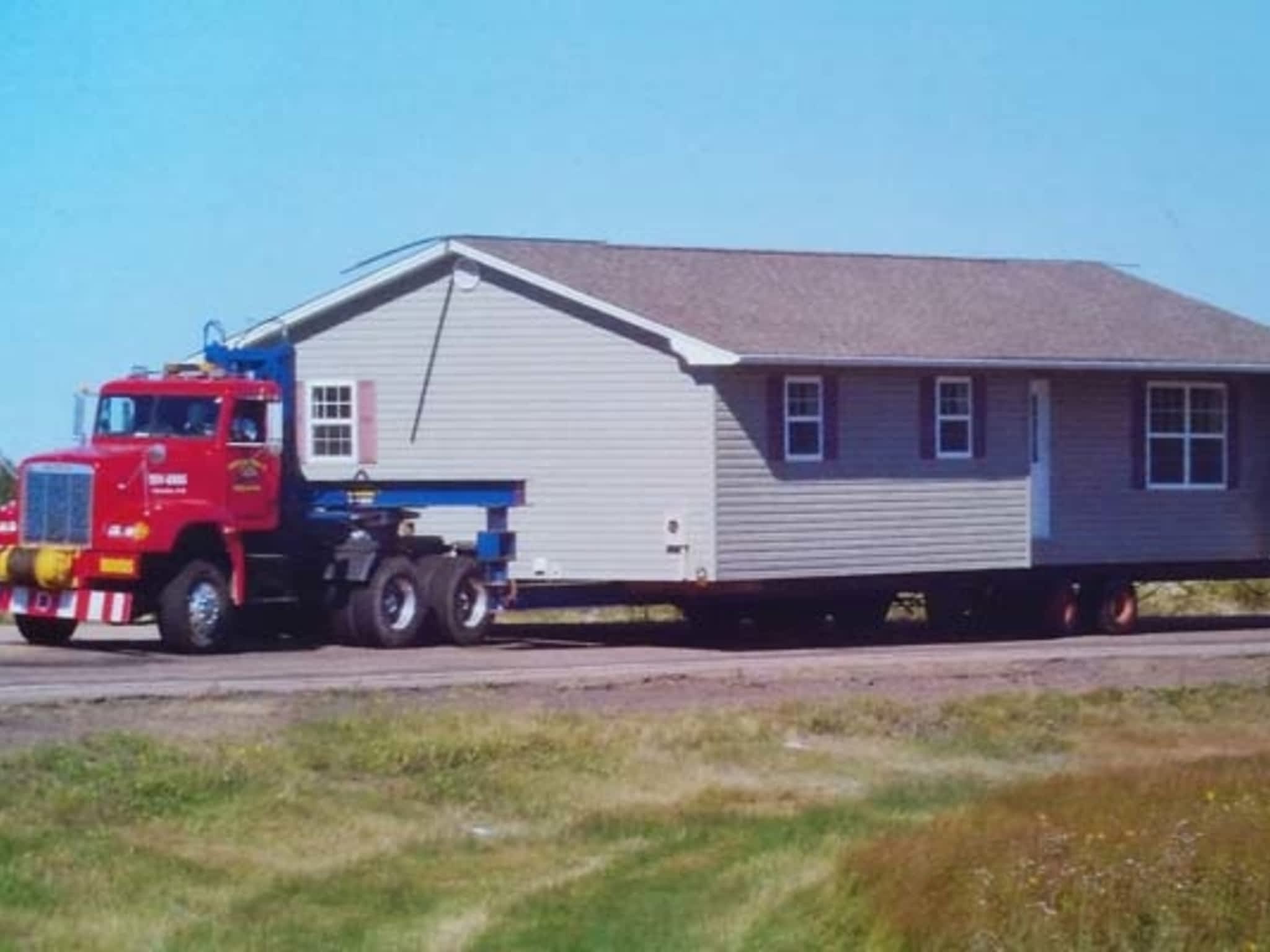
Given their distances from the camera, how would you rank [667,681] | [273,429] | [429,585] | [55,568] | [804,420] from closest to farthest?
[667,681] < [55,568] < [273,429] < [429,585] < [804,420]

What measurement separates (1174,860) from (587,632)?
20779 mm

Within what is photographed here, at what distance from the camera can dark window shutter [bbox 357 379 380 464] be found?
34656 millimetres

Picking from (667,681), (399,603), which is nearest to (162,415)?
(399,603)

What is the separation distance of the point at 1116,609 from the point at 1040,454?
2432mm

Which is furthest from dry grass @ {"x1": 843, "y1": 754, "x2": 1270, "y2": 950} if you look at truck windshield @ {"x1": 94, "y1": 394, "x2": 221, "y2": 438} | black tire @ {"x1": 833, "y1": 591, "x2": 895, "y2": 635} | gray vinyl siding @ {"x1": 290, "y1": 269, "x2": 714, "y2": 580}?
black tire @ {"x1": 833, "y1": 591, "x2": 895, "y2": 635}

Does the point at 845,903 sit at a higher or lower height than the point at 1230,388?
lower

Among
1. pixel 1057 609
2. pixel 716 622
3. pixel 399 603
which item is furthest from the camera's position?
pixel 1057 609

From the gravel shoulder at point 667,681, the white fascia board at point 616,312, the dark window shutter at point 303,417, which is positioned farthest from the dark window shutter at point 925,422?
the dark window shutter at point 303,417

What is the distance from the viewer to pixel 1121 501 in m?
36.1

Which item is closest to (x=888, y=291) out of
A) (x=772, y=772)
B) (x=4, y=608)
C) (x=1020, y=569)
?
(x=1020, y=569)

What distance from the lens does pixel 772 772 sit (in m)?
20.5

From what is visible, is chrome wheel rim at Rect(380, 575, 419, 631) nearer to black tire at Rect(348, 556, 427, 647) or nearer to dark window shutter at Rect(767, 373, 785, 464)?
black tire at Rect(348, 556, 427, 647)

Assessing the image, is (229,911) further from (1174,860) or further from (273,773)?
(1174,860)

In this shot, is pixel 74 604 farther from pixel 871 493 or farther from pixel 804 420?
pixel 871 493
